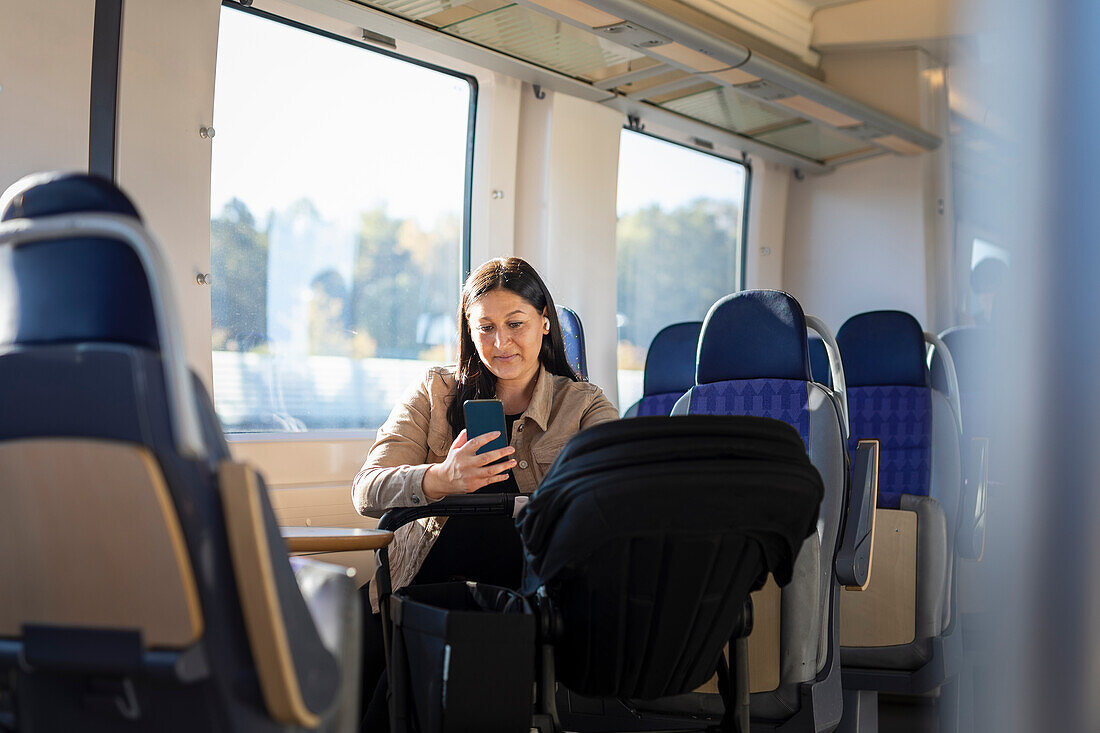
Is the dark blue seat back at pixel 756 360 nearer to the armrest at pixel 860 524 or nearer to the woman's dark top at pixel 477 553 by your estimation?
the armrest at pixel 860 524

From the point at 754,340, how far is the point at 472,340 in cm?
79

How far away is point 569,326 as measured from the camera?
142 inches

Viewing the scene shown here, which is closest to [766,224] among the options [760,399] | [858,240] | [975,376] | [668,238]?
[858,240]

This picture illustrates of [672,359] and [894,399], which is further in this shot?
[672,359]

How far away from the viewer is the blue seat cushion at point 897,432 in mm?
3400

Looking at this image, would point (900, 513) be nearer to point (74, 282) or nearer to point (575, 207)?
point (575, 207)

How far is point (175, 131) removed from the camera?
3.08 m

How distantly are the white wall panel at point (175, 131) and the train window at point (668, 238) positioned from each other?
8.06 ft

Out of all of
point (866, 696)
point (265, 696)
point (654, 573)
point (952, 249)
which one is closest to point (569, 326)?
point (866, 696)

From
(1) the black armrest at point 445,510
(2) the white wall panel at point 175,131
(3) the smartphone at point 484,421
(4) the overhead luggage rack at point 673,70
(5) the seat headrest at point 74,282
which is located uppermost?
(4) the overhead luggage rack at point 673,70

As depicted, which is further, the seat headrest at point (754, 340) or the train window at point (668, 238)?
the train window at point (668, 238)

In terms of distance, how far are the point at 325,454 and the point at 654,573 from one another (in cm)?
219

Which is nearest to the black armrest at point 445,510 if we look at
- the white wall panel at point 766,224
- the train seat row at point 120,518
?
the train seat row at point 120,518

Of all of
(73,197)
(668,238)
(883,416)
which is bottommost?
(883,416)
